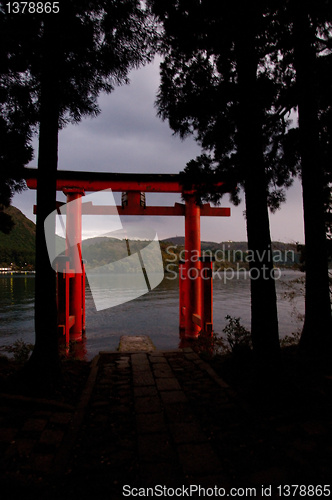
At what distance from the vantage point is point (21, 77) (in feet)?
15.2

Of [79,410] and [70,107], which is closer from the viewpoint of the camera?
[79,410]

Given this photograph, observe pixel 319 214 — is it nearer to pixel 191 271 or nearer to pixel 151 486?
pixel 151 486

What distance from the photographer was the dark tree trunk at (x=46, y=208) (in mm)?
3633

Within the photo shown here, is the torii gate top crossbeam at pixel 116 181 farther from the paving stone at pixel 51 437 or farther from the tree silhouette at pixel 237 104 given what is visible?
the paving stone at pixel 51 437

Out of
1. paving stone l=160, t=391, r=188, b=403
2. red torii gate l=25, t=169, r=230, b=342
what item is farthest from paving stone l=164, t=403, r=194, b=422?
red torii gate l=25, t=169, r=230, b=342

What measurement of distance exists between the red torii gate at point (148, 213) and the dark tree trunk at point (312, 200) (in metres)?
4.00

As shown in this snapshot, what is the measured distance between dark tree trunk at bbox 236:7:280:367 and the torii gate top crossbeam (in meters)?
4.86

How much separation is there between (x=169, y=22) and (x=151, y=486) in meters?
5.68

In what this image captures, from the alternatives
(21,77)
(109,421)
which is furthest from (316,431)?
(21,77)

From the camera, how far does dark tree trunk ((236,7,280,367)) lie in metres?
3.40

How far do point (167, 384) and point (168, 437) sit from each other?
1.40 m

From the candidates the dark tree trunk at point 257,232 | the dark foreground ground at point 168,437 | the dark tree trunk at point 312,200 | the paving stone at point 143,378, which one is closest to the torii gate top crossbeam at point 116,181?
the dark tree trunk at point 312,200

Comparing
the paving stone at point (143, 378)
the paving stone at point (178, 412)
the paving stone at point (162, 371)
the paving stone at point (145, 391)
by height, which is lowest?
the paving stone at point (162, 371)

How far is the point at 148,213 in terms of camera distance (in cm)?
962
